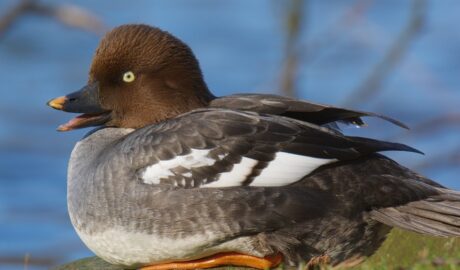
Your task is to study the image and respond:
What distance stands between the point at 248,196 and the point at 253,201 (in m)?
0.03

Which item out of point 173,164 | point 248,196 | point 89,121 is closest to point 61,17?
point 89,121

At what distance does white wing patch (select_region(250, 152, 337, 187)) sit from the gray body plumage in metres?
0.03

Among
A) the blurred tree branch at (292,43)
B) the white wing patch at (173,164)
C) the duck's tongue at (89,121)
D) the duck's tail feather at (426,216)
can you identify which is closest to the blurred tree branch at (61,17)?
the blurred tree branch at (292,43)

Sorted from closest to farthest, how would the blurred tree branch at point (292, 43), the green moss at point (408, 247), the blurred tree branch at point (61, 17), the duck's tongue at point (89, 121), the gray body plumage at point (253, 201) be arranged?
the gray body plumage at point (253, 201) → the green moss at point (408, 247) → the duck's tongue at point (89, 121) → the blurred tree branch at point (292, 43) → the blurred tree branch at point (61, 17)

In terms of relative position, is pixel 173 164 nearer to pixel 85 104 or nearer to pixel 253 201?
pixel 253 201

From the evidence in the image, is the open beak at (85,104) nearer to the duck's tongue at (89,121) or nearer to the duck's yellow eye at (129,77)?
the duck's tongue at (89,121)

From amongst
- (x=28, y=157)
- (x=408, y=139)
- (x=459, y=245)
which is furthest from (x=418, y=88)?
(x=459, y=245)

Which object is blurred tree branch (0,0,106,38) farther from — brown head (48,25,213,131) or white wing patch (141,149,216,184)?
white wing patch (141,149,216,184)

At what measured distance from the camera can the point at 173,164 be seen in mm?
5246

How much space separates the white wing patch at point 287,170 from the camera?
5.16 meters

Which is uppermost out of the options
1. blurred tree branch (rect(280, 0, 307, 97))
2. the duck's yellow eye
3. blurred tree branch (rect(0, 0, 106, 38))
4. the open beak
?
blurred tree branch (rect(0, 0, 106, 38))

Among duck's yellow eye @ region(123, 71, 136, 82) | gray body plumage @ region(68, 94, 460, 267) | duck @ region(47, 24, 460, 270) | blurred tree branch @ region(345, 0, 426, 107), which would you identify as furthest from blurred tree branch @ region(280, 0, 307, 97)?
gray body plumage @ region(68, 94, 460, 267)

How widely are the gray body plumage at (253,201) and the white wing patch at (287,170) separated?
32 millimetres

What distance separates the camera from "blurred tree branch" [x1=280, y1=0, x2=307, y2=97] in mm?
8883
